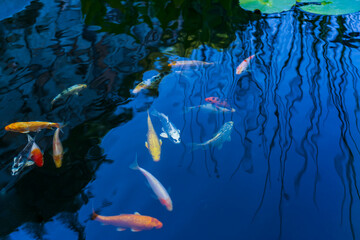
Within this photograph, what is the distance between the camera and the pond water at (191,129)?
1771 mm

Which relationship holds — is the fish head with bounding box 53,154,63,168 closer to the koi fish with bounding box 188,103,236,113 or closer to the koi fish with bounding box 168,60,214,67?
the koi fish with bounding box 188,103,236,113

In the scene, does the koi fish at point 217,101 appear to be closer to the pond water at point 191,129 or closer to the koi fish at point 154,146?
the pond water at point 191,129

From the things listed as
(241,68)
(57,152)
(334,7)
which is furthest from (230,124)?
(334,7)

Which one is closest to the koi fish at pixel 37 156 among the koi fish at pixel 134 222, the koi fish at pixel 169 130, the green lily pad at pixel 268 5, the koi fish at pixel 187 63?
the koi fish at pixel 134 222

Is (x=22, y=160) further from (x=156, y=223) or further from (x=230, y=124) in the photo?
(x=230, y=124)

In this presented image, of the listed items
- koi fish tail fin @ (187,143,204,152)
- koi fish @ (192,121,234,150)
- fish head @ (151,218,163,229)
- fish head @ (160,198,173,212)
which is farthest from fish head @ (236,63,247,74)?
fish head @ (151,218,163,229)

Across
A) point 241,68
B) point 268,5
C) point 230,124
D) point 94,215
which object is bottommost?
point 94,215

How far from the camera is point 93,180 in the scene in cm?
202

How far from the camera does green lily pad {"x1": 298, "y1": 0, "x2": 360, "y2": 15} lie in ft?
14.8

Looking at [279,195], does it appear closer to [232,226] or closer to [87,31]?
[232,226]

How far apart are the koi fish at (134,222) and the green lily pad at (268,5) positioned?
4.19 metres

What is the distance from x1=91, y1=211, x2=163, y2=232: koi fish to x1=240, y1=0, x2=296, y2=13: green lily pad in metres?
4.19

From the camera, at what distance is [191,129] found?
2396 millimetres

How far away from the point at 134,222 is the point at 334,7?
Answer: 4.92 meters
